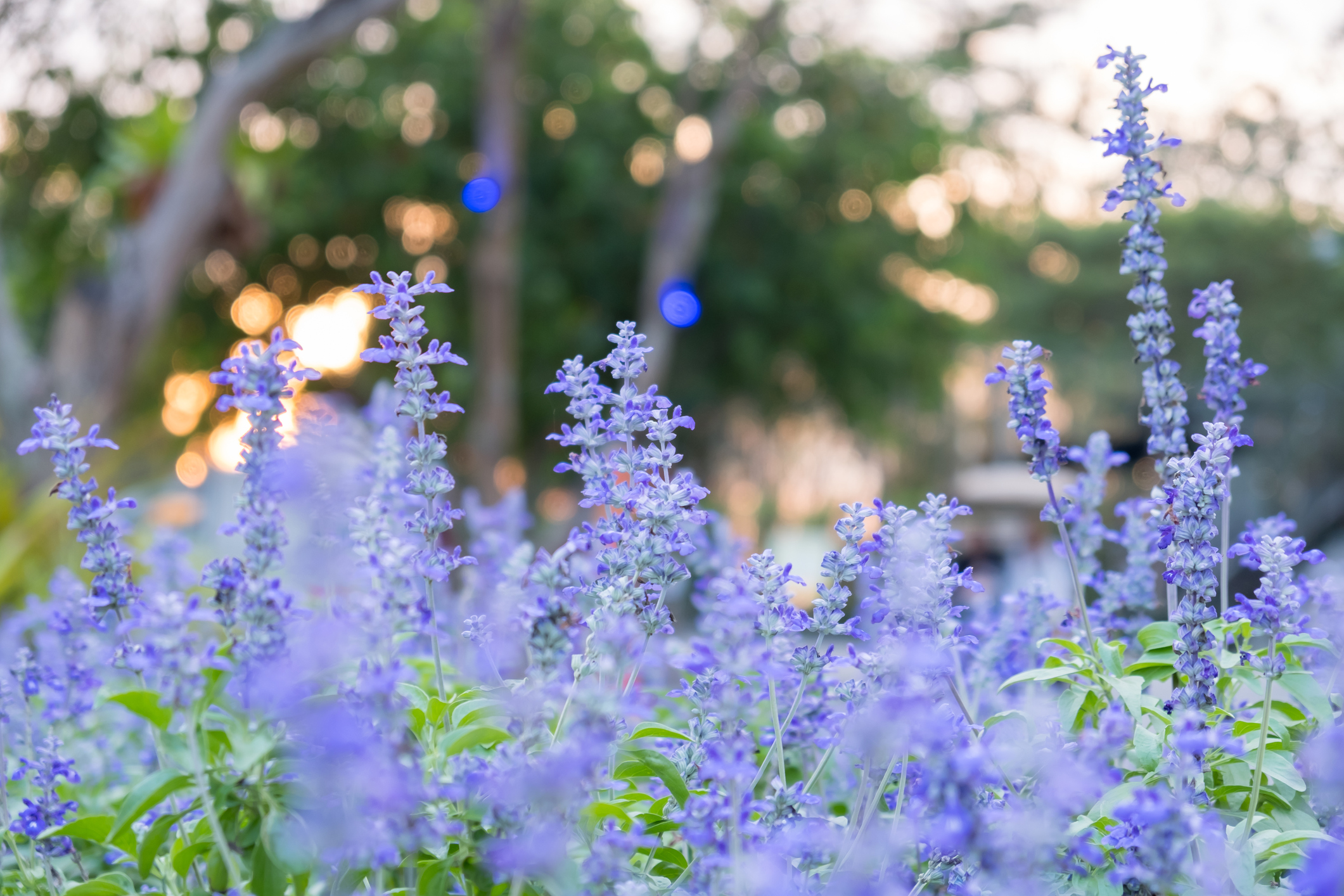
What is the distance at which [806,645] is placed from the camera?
179 centimetres

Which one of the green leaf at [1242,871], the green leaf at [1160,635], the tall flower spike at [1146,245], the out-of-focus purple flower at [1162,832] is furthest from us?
the tall flower spike at [1146,245]

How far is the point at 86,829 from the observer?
1.64m

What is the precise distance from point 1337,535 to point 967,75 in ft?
55.9

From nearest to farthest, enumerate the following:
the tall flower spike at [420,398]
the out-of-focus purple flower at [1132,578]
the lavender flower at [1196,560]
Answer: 1. the tall flower spike at [420,398]
2. the lavender flower at [1196,560]
3. the out-of-focus purple flower at [1132,578]

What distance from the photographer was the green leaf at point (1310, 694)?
1699 mm

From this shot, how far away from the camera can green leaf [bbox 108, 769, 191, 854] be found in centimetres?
146

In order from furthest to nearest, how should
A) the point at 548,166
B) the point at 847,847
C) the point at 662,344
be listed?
the point at 548,166, the point at 662,344, the point at 847,847

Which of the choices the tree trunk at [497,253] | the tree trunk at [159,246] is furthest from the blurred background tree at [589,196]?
the tree trunk at [159,246]

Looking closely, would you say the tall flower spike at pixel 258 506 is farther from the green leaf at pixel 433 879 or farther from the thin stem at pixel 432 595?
the green leaf at pixel 433 879

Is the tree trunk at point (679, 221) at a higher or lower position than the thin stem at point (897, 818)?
higher

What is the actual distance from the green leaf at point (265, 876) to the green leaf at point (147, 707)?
0.72 ft

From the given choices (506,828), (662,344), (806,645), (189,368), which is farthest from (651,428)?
(189,368)

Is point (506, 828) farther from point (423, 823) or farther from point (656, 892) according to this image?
point (656, 892)

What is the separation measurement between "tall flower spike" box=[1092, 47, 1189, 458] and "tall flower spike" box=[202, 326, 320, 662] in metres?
1.44
